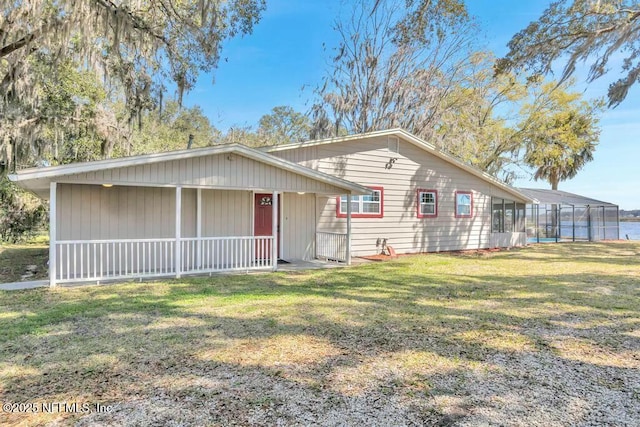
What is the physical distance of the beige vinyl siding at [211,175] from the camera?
7234 mm

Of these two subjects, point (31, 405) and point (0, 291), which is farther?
point (0, 291)

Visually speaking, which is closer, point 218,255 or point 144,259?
point 144,259

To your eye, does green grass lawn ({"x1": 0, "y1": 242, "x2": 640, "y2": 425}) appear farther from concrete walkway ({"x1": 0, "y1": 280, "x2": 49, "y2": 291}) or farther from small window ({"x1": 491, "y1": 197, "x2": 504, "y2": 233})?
small window ({"x1": 491, "y1": 197, "x2": 504, "y2": 233})

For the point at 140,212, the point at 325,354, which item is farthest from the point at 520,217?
the point at 325,354

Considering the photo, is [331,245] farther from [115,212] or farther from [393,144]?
[115,212]

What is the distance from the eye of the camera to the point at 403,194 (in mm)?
13109

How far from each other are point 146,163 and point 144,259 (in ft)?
7.41

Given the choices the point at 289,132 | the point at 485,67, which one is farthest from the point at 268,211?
the point at 289,132

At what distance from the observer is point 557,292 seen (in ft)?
23.2

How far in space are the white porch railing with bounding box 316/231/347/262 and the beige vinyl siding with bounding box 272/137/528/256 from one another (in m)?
0.39

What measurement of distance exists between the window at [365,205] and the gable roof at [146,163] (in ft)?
6.29

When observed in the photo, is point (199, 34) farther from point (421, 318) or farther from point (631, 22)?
point (631, 22)

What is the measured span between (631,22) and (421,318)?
10924mm

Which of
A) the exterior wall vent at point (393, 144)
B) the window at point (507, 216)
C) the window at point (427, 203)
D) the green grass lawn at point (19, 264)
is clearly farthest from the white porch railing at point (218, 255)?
the window at point (507, 216)
